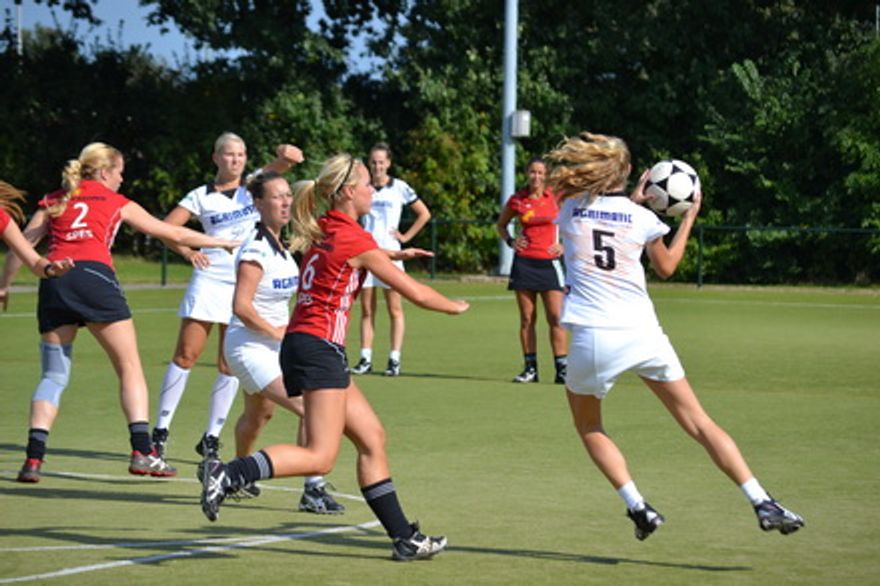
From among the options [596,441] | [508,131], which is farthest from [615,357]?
[508,131]

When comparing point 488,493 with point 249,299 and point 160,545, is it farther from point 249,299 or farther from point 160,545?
point 160,545

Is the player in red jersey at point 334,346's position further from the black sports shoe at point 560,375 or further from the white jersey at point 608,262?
the black sports shoe at point 560,375

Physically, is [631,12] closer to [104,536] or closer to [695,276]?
[695,276]

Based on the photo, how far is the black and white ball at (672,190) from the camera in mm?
8273

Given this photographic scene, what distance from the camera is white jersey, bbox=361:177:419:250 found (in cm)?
1672

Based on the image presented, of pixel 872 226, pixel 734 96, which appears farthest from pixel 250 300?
pixel 734 96

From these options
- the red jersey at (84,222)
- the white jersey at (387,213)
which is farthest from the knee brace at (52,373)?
the white jersey at (387,213)

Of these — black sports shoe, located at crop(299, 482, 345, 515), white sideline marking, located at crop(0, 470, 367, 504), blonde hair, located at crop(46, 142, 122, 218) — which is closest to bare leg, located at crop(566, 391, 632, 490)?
black sports shoe, located at crop(299, 482, 345, 515)

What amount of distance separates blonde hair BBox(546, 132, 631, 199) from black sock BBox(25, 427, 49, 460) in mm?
3562

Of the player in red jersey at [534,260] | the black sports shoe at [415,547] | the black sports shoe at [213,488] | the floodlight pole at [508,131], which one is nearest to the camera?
the black sports shoe at [213,488]

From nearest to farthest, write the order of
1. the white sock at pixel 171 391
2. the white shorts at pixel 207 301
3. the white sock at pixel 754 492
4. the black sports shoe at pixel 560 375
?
the white sock at pixel 754 492
the white sock at pixel 171 391
the white shorts at pixel 207 301
the black sports shoe at pixel 560 375

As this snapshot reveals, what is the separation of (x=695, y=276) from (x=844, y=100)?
4.67 m

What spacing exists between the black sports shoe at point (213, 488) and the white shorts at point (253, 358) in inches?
68.5

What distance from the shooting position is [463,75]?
36875 mm
